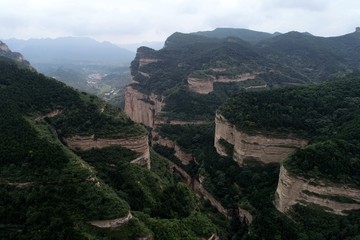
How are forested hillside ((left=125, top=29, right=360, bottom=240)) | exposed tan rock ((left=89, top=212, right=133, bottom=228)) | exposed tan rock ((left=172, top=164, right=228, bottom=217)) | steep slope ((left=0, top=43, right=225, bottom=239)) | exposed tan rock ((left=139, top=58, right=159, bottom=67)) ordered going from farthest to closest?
exposed tan rock ((left=139, top=58, right=159, bottom=67))
exposed tan rock ((left=172, top=164, right=228, bottom=217))
forested hillside ((left=125, top=29, right=360, bottom=240))
exposed tan rock ((left=89, top=212, right=133, bottom=228))
steep slope ((left=0, top=43, right=225, bottom=239))

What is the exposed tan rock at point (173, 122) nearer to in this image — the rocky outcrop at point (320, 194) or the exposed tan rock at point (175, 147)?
the exposed tan rock at point (175, 147)

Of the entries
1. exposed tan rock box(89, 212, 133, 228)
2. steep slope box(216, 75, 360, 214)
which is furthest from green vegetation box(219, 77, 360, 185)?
exposed tan rock box(89, 212, 133, 228)

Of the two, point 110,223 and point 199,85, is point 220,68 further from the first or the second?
point 110,223

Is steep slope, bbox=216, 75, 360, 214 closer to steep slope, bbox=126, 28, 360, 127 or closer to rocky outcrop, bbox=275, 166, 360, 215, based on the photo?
rocky outcrop, bbox=275, 166, 360, 215

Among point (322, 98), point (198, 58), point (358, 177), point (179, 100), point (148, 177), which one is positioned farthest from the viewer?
point (198, 58)

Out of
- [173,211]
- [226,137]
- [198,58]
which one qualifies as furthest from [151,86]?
[173,211]

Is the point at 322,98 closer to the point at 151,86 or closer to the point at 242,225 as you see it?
the point at 242,225

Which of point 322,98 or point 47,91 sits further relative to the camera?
point 322,98
